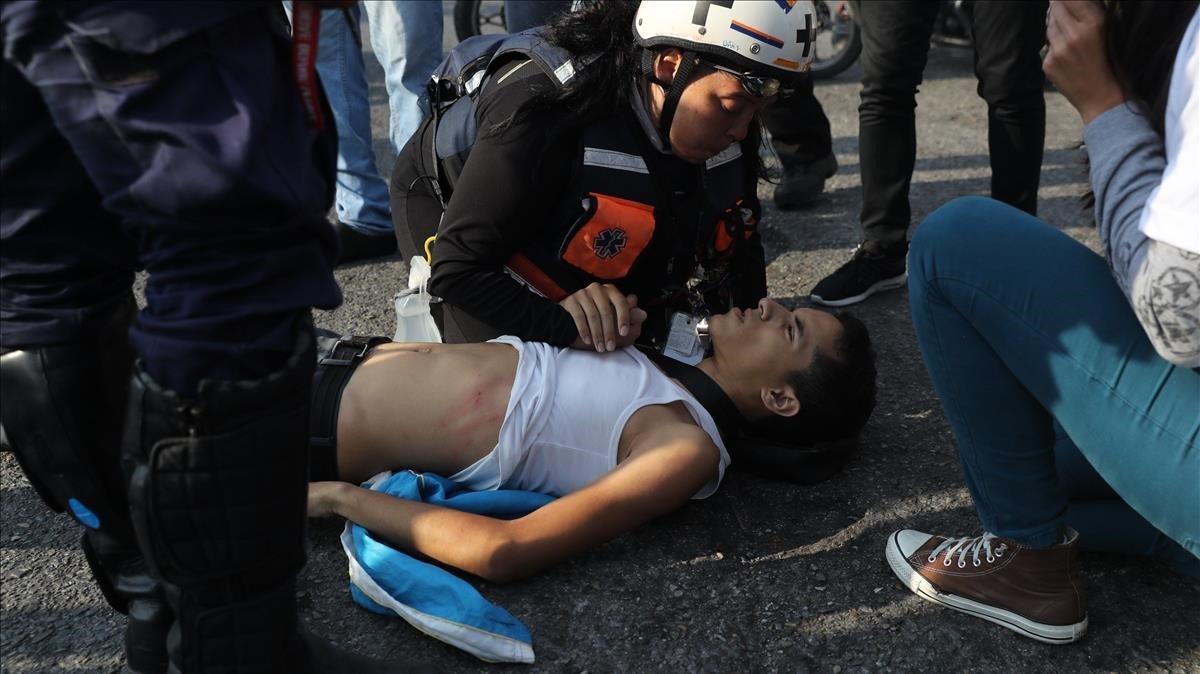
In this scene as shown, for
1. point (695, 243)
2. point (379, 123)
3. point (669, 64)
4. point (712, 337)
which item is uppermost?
point (669, 64)

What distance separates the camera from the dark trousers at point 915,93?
10.6 ft

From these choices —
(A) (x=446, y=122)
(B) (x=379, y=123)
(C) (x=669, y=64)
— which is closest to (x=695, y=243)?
(C) (x=669, y=64)

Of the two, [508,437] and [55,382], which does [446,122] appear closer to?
[508,437]

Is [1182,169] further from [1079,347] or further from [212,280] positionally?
[212,280]

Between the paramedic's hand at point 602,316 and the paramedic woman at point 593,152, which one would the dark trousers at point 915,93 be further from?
the paramedic's hand at point 602,316

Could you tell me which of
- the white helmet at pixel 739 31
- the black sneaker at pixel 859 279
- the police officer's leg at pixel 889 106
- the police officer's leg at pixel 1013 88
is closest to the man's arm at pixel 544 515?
the white helmet at pixel 739 31

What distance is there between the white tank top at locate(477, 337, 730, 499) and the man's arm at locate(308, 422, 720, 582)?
14 cm

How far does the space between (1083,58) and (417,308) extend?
5.99 feet

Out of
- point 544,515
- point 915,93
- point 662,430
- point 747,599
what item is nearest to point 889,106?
point 915,93

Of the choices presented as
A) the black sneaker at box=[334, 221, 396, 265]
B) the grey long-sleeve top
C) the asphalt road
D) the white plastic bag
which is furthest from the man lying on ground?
the black sneaker at box=[334, 221, 396, 265]

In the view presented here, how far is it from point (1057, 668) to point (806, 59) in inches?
59.2

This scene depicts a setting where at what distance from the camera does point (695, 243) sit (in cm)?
285

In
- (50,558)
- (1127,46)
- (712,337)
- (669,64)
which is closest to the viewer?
(1127,46)

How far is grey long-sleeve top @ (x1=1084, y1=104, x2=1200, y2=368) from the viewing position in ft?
4.95
